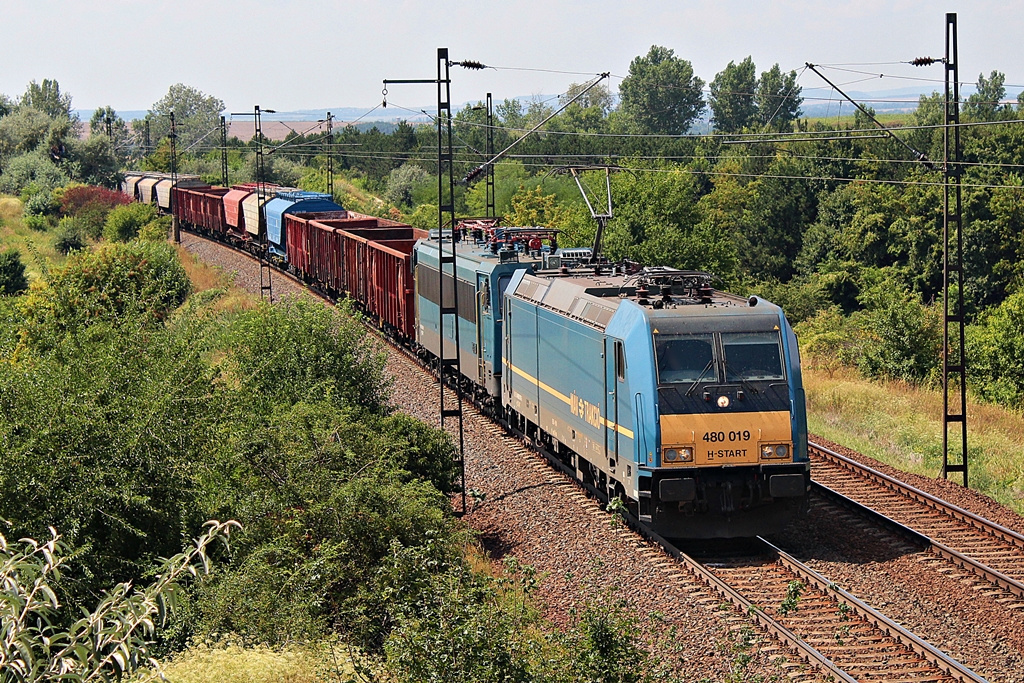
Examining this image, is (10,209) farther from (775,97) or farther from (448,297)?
(775,97)

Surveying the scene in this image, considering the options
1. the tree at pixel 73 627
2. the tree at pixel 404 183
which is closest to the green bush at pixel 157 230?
the tree at pixel 404 183

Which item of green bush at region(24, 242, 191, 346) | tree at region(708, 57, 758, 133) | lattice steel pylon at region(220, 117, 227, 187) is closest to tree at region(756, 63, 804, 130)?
tree at region(708, 57, 758, 133)

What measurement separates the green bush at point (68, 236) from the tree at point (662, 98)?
274 ft

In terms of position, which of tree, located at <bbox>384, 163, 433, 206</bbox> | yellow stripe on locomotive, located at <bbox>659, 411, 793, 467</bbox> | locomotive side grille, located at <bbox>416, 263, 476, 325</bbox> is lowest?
yellow stripe on locomotive, located at <bbox>659, 411, 793, 467</bbox>

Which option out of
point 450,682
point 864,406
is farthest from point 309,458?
point 864,406

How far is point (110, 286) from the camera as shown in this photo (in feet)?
110

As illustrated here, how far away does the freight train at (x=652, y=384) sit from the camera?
14.4 meters

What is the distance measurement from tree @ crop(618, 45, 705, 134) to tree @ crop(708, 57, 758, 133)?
3.10m

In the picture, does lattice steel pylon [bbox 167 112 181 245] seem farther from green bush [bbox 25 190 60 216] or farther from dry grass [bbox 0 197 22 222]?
dry grass [bbox 0 197 22 222]

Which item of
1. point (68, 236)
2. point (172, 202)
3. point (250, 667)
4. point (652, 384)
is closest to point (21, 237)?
point (68, 236)

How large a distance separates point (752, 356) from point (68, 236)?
5534 centimetres

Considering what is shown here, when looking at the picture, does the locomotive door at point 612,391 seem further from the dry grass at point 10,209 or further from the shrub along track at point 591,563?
the dry grass at point 10,209

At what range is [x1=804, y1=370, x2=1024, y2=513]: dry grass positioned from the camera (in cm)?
2194

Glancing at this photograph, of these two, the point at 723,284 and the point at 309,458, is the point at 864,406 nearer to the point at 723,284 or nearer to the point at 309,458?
the point at 723,284
